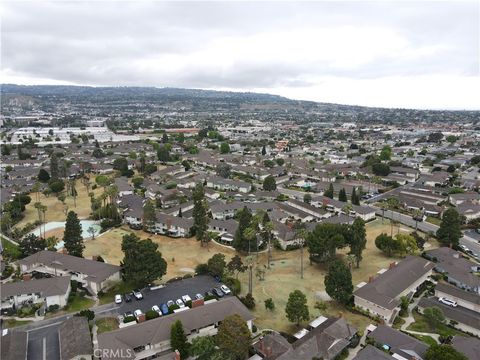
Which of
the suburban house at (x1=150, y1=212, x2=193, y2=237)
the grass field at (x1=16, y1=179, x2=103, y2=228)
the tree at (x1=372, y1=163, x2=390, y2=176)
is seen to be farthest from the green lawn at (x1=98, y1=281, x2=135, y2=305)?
the tree at (x1=372, y1=163, x2=390, y2=176)

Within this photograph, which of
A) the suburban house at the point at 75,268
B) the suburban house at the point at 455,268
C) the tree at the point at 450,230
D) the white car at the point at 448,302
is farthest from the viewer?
the tree at the point at 450,230

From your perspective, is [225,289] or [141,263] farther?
[225,289]

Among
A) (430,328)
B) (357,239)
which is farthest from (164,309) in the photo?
(430,328)

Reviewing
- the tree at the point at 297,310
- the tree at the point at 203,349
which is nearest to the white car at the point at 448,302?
the tree at the point at 297,310

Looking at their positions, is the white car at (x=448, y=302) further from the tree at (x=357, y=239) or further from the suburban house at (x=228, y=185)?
the suburban house at (x=228, y=185)

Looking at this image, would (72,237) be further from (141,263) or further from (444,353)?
(444,353)

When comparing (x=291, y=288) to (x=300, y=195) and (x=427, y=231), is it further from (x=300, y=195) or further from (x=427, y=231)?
(x=300, y=195)

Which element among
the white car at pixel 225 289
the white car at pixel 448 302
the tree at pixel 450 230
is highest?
the tree at pixel 450 230
